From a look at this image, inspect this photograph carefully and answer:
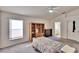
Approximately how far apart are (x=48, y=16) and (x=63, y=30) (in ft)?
1.28

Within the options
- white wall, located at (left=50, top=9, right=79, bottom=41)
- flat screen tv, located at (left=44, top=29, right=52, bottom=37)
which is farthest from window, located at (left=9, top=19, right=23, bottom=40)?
white wall, located at (left=50, top=9, right=79, bottom=41)

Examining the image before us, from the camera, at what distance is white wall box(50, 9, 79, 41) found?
54.2 inches

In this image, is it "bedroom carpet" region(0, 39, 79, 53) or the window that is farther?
the window

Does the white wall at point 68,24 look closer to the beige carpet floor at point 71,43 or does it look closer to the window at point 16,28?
the beige carpet floor at point 71,43

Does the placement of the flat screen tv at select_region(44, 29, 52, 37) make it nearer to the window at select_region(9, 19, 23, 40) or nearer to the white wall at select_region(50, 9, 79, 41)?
the white wall at select_region(50, 9, 79, 41)

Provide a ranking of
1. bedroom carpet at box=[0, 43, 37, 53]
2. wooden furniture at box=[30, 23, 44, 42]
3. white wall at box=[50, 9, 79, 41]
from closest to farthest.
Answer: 1. bedroom carpet at box=[0, 43, 37, 53]
2. white wall at box=[50, 9, 79, 41]
3. wooden furniture at box=[30, 23, 44, 42]

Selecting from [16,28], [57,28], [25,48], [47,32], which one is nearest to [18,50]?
[25,48]

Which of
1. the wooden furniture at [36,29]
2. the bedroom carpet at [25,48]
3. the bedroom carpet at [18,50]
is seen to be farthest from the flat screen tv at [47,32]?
the bedroom carpet at [18,50]

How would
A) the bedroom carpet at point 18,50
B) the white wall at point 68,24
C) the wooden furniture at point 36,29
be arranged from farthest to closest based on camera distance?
1. the wooden furniture at point 36,29
2. the white wall at point 68,24
3. the bedroom carpet at point 18,50

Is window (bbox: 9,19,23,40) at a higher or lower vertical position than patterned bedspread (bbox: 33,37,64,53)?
higher

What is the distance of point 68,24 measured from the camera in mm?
1509

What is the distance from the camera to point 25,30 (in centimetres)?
152

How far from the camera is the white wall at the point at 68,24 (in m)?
1.38
